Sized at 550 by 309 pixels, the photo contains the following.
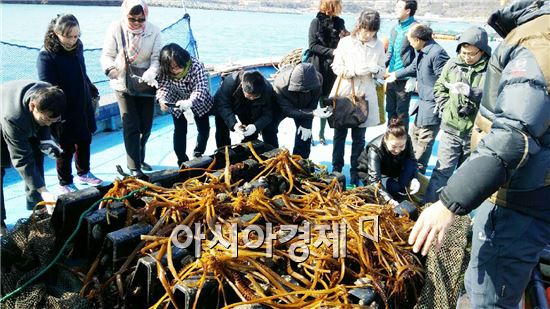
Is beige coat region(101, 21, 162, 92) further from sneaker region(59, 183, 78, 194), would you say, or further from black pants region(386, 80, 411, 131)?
black pants region(386, 80, 411, 131)

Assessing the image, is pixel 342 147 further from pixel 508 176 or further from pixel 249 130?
pixel 508 176

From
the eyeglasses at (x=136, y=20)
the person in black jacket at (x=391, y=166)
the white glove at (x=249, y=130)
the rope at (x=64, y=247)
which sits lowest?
the person in black jacket at (x=391, y=166)

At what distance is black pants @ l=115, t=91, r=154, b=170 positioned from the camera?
382 centimetres

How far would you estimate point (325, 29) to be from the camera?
4508 millimetres

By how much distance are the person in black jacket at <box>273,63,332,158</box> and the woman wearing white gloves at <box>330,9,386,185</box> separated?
0.25 meters

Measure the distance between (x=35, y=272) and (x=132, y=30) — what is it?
221cm

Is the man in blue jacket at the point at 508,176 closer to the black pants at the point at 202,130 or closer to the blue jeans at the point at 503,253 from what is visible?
the blue jeans at the point at 503,253

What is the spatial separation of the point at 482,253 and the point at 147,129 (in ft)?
9.87

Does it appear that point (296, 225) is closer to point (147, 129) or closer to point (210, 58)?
point (147, 129)

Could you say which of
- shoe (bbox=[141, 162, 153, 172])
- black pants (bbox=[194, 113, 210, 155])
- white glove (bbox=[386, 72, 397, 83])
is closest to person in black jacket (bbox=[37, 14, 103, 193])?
shoe (bbox=[141, 162, 153, 172])

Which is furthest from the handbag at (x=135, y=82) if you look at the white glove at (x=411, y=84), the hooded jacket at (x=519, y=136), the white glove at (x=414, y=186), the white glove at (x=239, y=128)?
the hooded jacket at (x=519, y=136)

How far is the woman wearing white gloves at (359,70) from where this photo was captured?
4.04 meters

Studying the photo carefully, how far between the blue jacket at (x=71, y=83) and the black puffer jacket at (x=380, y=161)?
7.22 ft

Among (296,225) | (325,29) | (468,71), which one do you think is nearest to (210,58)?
(325,29)
